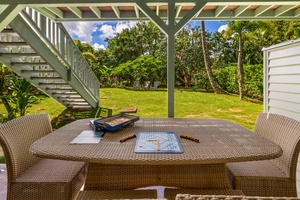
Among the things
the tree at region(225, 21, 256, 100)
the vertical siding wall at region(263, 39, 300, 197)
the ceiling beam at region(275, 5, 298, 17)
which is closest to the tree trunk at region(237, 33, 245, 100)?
the tree at region(225, 21, 256, 100)

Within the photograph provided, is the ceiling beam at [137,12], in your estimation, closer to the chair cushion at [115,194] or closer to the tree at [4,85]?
the chair cushion at [115,194]

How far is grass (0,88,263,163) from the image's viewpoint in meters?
4.78

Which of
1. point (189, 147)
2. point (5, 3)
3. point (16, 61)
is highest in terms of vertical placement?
point (5, 3)

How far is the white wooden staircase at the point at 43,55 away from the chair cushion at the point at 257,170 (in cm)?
264

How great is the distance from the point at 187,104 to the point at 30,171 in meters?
3.83

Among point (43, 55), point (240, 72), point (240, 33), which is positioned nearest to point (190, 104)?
point (240, 72)

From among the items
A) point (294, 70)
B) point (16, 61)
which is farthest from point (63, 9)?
point (294, 70)

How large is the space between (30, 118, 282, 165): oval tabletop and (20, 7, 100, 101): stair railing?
1.87 meters

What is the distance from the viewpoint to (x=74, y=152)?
3.78 ft

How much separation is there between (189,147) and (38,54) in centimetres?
256

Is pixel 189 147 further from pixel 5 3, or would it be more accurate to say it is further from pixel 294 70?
pixel 5 3

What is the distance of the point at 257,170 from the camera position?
154cm

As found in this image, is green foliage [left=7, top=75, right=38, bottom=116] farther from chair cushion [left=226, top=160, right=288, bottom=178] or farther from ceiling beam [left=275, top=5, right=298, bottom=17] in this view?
ceiling beam [left=275, top=5, right=298, bottom=17]

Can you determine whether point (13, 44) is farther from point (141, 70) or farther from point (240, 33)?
point (240, 33)
